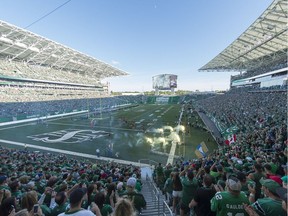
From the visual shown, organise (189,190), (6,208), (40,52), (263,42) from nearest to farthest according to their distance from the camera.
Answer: (6,208) < (189,190) < (263,42) < (40,52)

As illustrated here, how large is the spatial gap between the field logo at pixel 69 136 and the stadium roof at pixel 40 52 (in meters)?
31.7

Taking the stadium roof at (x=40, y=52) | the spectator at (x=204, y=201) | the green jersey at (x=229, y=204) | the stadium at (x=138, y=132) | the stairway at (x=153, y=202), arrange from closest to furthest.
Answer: the green jersey at (x=229, y=204), the spectator at (x=204, y=201), the stairway at (x=153, y=202), the stadium at (x=138, y=132), the stadium roof at (x=40, y=52)

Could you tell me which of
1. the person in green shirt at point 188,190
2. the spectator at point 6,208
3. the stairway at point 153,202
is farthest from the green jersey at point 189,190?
the spectator at point 6,208

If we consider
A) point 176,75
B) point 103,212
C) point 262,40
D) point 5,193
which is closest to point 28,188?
point 5,193

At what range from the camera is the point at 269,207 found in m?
2.80

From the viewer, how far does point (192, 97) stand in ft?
348

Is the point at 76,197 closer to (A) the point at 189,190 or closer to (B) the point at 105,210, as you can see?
(B) the point at 105,210

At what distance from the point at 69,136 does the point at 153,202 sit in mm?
23963

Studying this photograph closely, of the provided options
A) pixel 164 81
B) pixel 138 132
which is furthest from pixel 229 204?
pixel 164 81

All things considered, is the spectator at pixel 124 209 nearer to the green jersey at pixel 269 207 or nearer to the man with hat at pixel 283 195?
the green jersey at pixel 269 207

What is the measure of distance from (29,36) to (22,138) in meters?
38.0

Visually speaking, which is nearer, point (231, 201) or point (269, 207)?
point (269, 207)

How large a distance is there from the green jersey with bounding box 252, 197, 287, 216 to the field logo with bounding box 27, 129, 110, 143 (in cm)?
2575

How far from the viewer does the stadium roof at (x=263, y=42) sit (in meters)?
31.6
